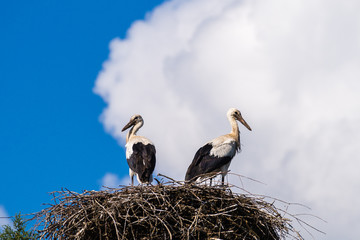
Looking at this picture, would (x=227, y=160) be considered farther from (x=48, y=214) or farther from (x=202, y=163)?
(x=48, y=214)

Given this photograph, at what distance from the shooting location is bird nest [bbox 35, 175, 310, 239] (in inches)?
310

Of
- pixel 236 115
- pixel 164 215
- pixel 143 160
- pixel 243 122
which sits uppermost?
pixel 236 115

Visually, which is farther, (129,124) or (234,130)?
(129,124)

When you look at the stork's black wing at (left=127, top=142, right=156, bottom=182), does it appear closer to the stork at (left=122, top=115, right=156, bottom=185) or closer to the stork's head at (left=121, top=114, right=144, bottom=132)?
the stork at (left=122, top=115, right=156, bottom=185)

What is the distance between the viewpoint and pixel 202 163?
11023mm

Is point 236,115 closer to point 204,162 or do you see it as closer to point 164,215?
point 204,162

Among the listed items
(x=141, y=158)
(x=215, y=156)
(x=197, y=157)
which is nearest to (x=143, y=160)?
(x=141, y=158)

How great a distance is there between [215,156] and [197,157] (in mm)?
285

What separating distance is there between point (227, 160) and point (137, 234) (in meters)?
3.68

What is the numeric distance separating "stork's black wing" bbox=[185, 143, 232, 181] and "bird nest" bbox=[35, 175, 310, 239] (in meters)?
2.43

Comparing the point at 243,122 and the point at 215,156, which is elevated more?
the point at 243,122

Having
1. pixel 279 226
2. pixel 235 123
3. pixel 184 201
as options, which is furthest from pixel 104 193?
pixel 235 123

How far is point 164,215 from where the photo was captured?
7.89 meters

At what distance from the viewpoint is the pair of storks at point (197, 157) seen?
11.0 metres
